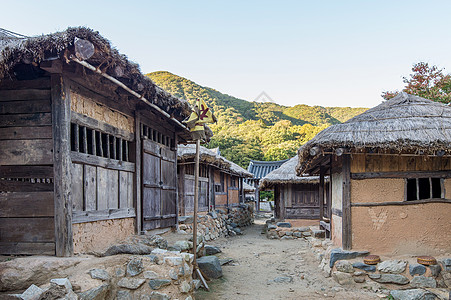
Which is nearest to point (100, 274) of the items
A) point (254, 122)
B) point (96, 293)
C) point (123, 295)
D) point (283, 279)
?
point (96, 293)

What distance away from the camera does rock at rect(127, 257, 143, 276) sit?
15.8 ft

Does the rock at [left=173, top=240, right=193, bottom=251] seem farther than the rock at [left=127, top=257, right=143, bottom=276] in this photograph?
Yes

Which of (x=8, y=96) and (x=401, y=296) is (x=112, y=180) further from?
(x=401, y=296)

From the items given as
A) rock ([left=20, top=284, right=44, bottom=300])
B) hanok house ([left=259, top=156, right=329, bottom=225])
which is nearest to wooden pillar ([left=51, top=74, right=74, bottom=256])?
rock ([left=20, top=284, right=44, bottom=300])

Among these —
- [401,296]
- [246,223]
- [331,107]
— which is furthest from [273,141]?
[401,296]

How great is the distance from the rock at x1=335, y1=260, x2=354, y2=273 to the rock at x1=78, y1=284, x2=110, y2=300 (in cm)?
486

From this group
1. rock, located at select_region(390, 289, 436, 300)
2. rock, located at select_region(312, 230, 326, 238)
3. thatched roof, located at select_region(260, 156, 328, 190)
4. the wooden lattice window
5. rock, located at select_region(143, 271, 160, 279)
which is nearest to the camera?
rock, located at select_region(143, 271, 160, 279)

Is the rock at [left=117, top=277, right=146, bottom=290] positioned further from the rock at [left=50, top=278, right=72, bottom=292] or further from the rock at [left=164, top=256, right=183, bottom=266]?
the rock at [left=50, top=278, right=72, bottom=292]

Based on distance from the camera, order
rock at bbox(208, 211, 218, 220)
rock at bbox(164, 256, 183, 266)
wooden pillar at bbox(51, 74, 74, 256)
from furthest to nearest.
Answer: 1. rock at bbox(208, 211, 218, 220)
2. rock at bbox(164, 256, 183, 266)
3. wooden pillar at bbox(51, 74, 74, 256)

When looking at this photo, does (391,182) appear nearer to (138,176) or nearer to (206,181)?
(138,176)

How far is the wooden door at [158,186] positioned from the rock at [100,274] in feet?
8.63

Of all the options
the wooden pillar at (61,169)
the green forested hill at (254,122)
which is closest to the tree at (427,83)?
the wooden pillar at (61,169)

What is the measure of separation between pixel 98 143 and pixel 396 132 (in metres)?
5.87

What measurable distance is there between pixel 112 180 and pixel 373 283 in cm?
560
